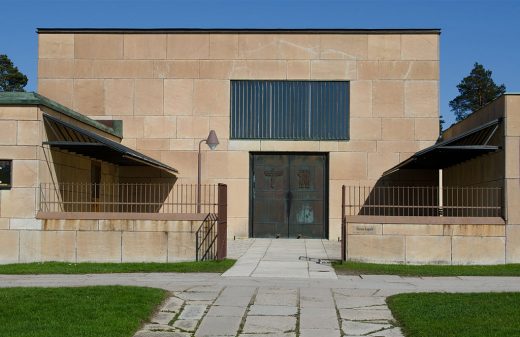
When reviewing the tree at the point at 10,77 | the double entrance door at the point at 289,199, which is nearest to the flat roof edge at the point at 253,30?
the double entrance door at the point at 289,199

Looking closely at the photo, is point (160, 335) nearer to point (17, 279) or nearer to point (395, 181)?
point (17, 279)

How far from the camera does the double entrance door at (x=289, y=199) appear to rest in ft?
95.2

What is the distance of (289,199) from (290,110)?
3.44 metres

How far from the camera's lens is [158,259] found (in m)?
19.6

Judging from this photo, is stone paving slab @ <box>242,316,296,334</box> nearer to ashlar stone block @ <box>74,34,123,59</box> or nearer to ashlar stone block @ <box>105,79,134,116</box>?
ashlar stone block @ <box>105,79,134,116</box>

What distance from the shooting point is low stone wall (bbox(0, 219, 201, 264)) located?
19.6 meters

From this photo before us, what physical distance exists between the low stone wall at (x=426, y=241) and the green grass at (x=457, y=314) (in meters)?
6.54

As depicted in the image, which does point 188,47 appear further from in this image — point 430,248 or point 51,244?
point 430,248

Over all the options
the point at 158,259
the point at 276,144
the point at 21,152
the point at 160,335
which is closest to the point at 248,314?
the point at 160,335

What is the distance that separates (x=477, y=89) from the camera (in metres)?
75.2

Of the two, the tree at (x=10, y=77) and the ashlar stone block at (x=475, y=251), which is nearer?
the ashlar stone block at (x=475, y=251)

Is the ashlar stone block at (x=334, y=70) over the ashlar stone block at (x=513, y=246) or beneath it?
over

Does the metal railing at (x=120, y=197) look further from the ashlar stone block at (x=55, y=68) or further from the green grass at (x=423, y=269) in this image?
the ashlar stone block at (x=55, y=68)

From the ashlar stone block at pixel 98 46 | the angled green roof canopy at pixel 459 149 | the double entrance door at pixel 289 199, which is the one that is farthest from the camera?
the ashlar stone block at pixel 98 46
